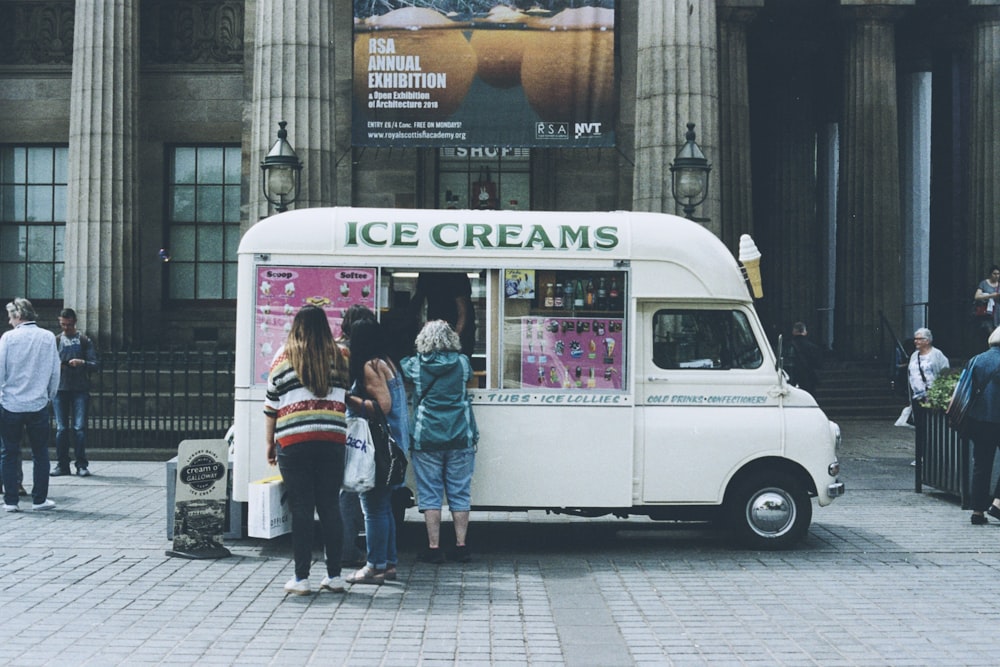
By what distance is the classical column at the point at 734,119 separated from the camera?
2430 centimetres

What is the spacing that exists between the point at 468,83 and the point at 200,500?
11.8 metres

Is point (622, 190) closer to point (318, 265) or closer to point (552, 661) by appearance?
point (318, 265)

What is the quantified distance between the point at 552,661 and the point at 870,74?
779 inches

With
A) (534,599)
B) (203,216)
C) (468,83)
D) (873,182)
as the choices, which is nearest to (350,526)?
(534,599)

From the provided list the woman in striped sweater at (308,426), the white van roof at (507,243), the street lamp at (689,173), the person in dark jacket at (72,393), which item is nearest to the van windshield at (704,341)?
the white van roof at (507,243)

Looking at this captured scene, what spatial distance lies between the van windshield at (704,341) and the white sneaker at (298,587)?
3.48m

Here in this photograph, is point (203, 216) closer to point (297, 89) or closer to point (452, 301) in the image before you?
point (297, 89)

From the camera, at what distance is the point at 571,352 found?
33.6ft

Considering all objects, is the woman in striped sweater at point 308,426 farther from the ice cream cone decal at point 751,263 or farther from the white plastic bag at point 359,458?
the ice cream cone decal at point 751,263

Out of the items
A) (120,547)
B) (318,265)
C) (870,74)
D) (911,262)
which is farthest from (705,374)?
(911,262)

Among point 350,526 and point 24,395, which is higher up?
point 24,395

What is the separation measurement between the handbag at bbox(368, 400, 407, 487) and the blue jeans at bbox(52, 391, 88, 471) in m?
7.31

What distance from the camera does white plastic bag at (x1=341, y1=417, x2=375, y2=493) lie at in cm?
875

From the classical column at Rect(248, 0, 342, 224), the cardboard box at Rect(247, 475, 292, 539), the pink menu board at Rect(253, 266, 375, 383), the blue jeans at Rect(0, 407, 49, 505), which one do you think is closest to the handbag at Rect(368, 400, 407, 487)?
the cardboard box at Rect(247, 475, 292, 539)
